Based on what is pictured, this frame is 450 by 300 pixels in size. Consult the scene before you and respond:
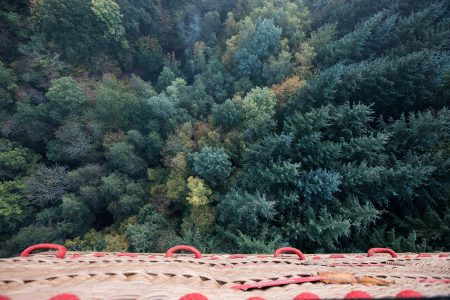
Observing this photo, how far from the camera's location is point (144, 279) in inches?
59.9

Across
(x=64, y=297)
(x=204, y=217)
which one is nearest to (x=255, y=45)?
(x=204, y=217)

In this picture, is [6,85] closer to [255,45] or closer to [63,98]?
[63,98]

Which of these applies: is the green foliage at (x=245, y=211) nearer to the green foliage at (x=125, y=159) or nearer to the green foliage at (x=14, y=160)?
the green foliage at (x=125, y=159)

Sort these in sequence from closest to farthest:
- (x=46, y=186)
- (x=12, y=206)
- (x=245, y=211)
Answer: (x=245, y=211)
(x=12, y=206)
(x=46, y=186)

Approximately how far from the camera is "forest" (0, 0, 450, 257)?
8.04m

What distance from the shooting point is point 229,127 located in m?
11.3

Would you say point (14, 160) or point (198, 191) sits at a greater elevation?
point (14, 160)

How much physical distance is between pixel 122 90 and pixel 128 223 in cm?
706

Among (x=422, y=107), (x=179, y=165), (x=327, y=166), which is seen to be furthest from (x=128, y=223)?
(x=422, y=107)

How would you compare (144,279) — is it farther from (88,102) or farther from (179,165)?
(88,102)

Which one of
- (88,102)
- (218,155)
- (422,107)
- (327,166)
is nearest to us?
(327,166)

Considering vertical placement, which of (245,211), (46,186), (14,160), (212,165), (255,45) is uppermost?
(255,45)

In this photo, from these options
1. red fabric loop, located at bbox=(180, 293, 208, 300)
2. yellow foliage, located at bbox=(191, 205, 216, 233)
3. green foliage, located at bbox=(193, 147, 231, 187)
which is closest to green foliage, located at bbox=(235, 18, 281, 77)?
green foliage, located at bbox=(193, 147, 231, 187)

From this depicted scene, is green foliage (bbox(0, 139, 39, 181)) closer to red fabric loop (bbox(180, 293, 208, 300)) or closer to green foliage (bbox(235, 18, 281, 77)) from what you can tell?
green foliage (bbox(235, 18, 281, 77))
